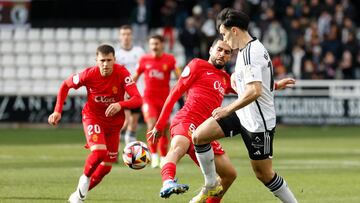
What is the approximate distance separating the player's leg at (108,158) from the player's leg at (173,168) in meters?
1.38

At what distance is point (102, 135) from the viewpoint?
12.5m

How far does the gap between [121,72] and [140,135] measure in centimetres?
1308

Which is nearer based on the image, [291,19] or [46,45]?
[291,19]

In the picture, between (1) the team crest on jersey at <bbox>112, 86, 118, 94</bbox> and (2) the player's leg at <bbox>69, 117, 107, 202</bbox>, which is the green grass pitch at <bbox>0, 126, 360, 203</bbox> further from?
(1) the team crest on jersey at <bbox>112, 86, 118, 94</bbox>

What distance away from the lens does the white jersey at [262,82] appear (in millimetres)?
10055

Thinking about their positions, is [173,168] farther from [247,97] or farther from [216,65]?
[216,65]

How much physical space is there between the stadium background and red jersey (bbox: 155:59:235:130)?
310 cm

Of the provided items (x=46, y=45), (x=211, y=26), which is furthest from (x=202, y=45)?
(x=46, y=45)

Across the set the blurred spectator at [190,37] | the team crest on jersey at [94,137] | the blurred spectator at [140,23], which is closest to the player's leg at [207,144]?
the team crest on jersey at [94,137]

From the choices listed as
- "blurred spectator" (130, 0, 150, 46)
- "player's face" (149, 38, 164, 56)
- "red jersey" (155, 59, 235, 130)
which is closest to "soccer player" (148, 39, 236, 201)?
"red jersey" (155, 59, 235, 130)

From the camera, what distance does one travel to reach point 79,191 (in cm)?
1196

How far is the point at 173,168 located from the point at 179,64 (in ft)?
71.2

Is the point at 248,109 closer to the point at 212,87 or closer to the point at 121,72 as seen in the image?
the point at 212,87

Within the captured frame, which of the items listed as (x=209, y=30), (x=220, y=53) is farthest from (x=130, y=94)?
(x=209, y=30)
